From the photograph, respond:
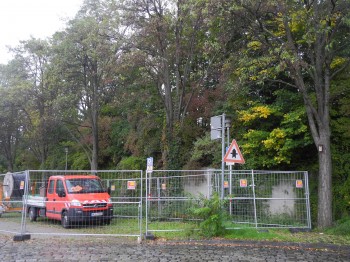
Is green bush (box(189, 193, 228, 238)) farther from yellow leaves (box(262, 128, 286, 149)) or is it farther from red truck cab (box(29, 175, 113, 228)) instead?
yellow leaves (box(262, 128, 286, 149))

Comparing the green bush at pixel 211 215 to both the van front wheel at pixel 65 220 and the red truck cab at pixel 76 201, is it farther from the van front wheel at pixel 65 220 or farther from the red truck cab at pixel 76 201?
the van front wheel at pixel 65 220

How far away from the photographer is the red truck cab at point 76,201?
13.1m

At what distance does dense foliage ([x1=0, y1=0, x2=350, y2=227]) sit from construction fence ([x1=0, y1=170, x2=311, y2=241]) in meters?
1.38

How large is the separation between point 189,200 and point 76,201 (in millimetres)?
4441

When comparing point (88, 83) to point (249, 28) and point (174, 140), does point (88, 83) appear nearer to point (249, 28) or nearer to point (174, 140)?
point (174, 140)

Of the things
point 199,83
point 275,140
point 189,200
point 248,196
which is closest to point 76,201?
point 189,200

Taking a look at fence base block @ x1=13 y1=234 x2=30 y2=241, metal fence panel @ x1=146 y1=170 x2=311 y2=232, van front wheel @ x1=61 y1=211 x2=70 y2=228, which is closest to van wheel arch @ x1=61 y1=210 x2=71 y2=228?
van front wheel @ x1=61 y1=211 x2=70 y2=228

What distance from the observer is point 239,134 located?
1820 cm

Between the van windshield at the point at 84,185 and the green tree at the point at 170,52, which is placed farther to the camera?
the green tree at the point at 170,52

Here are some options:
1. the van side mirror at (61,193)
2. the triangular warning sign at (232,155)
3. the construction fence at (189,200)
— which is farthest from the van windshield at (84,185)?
the triangular warning sign at (232,155)

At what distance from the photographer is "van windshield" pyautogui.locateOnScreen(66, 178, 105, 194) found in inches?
567

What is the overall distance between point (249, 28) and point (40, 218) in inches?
466

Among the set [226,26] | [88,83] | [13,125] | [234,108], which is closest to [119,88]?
[88,83]

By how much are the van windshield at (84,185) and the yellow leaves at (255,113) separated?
6966 millimetres
